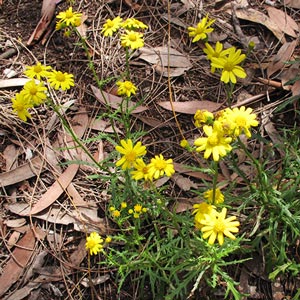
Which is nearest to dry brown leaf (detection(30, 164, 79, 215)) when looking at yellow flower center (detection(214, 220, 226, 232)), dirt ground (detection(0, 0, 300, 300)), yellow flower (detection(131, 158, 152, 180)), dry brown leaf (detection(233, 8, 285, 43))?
dirt ground (detection(0, 0, 300, 300))

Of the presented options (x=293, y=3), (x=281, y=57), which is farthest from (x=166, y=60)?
(x=293, y=3)

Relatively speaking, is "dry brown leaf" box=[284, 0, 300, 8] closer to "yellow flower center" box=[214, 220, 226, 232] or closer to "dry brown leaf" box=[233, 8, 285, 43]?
"dry brown leaf" box=[233, 8, 285, 43]

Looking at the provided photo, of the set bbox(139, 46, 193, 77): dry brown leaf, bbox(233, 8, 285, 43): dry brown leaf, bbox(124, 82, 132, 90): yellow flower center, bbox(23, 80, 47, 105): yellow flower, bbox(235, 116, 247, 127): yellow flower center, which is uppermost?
Result: bbox(235, 116, 247, 127): yellow flower center

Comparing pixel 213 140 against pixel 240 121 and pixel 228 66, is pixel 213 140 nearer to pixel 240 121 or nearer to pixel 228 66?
pixel 240 121

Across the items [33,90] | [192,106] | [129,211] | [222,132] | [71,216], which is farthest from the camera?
[192,106]

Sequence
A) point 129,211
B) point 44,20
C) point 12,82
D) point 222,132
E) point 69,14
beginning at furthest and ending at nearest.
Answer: point 44,20 → point 12,82 → point 69,14 → point 129,211 → point 222,132

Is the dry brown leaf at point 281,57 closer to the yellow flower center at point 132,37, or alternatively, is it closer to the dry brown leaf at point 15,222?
the yellow flower center at point 132,37
